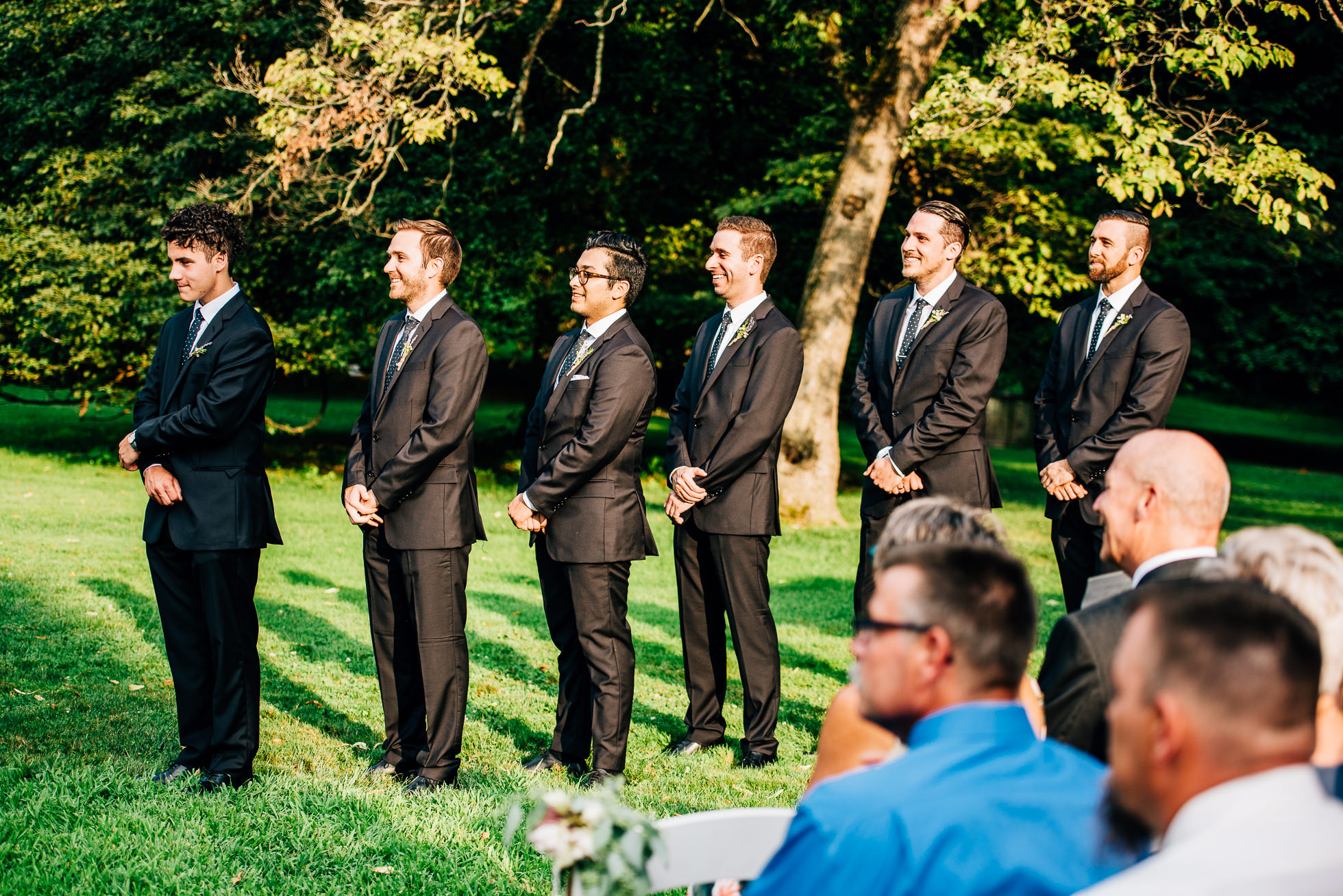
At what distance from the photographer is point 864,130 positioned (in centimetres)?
1348

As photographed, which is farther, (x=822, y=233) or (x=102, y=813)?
(x=822, y=233)

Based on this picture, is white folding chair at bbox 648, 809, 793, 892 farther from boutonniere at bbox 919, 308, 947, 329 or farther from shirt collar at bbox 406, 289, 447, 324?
boutonniere at bbox 919, 308, 947, 329

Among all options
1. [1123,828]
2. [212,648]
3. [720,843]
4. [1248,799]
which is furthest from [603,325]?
[1248,799]


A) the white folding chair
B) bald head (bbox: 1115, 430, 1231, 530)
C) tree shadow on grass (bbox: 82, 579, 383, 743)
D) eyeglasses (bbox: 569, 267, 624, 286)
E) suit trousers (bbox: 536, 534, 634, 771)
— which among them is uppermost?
eyeglasses (bbox: 569, 267, 624, 286)

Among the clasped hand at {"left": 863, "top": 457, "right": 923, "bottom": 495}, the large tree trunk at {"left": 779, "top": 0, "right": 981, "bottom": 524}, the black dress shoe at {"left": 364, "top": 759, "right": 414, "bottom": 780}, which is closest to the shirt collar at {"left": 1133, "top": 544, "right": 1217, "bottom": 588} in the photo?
the clasped hand at {"left": 863, "top": 457, "right": 923, "bottom": 495}

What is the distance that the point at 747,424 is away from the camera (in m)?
5.47

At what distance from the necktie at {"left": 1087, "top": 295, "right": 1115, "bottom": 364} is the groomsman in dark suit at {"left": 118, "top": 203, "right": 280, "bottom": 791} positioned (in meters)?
3.95

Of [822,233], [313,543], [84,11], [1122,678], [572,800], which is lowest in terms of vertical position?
[313,543]

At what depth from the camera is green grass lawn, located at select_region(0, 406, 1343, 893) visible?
3.99 m

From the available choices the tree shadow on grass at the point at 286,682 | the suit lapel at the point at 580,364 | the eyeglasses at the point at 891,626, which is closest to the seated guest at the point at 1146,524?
the eyeglasses at the point at 891,626

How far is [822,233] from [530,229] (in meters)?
5.23

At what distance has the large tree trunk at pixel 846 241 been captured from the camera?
1327 centimetres

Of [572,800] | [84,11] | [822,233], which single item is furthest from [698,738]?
[84,11]

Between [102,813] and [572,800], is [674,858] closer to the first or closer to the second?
[572,800]
